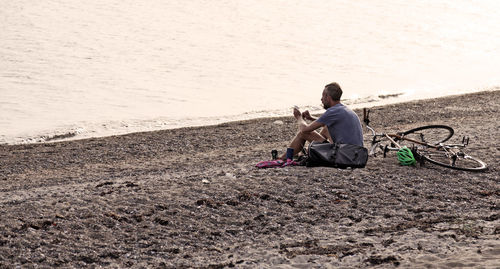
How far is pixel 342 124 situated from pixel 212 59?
22298mm

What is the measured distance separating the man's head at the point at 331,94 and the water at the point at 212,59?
354 inches

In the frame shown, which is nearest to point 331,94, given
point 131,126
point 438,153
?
point 438,153

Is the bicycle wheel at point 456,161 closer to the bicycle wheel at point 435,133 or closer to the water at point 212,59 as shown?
the bicycle wheel at point 435,133

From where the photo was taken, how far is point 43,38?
114ft

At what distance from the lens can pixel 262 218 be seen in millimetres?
7512

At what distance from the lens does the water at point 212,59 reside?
20359 millimetres

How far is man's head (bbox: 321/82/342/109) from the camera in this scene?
29.6 ft

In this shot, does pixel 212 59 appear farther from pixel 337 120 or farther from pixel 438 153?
pixel 337 120

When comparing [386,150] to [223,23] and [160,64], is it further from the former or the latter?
[223,23]

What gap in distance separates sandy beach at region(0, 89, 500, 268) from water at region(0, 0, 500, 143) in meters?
8.61

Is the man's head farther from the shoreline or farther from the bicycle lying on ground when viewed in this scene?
the shoreline

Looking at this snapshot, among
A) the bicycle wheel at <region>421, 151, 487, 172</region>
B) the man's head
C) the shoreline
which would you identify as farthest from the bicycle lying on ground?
the shoreline

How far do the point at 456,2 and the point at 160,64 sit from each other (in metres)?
35.5

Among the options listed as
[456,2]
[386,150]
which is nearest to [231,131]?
[386,150]
